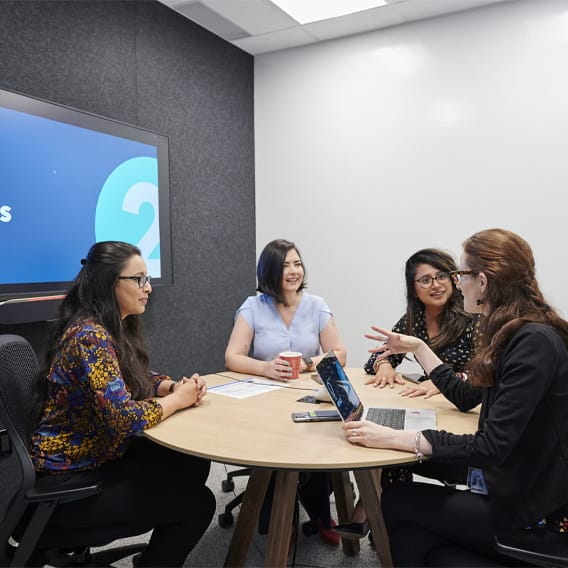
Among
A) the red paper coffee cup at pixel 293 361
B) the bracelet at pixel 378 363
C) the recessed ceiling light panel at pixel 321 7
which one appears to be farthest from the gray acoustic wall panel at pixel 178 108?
the bracelet at pixel 378 363

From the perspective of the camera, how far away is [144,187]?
9.81 feet

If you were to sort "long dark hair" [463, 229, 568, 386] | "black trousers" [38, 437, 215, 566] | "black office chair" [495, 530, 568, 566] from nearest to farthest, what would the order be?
1. "black office chair" [495, 530, 568, 566]
2. "long dark hair" [463, 229, 568, 386]
3. "black trousers" [38, 437, 215, 566]

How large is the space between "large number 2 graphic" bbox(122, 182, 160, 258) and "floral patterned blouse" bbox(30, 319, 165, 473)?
139 centimetres

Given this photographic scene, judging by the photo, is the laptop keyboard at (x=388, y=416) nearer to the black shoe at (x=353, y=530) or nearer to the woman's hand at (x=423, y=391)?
the woman's hand at (x=423, y=391)

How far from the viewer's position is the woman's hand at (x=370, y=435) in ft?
4.64

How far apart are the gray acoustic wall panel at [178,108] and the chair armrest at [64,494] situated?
1.19 metres

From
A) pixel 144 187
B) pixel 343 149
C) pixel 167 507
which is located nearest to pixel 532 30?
pixel 343 149

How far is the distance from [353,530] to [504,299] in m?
1.07

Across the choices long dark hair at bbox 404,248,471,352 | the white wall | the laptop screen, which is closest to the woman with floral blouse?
the laptop screen

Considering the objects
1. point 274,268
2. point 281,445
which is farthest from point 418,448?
point 274,268

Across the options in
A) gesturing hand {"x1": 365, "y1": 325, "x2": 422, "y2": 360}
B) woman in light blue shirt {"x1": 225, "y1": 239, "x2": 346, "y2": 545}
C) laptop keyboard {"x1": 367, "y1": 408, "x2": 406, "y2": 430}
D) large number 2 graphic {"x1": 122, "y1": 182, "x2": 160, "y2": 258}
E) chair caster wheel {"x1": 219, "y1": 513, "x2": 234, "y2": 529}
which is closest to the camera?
laptop keyboard {"x1": 367, "y1": 408, "x2": 406, "y2": 430}

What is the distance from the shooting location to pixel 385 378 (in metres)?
2.14

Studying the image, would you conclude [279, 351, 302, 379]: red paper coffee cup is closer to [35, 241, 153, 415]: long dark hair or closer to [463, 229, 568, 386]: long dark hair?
[35, 241, 153, 415]: long dark hair

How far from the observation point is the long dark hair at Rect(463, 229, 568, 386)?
1.36 metres
